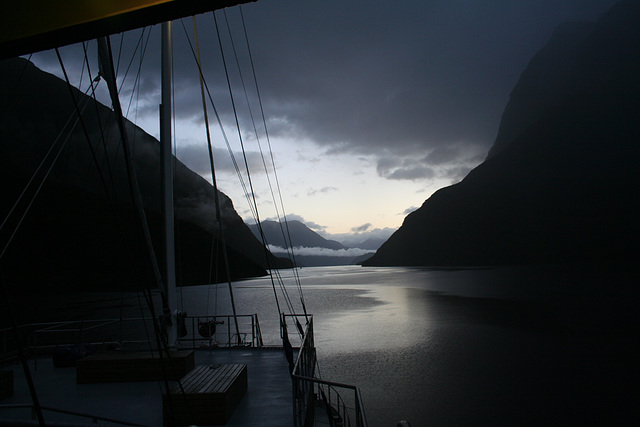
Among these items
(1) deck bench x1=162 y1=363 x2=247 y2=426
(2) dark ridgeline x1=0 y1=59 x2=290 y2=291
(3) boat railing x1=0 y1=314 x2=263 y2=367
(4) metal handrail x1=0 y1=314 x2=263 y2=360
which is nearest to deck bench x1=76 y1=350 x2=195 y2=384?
(3) boat railing x1=0 y1=314 x2=263 y2=367

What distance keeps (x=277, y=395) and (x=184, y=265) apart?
196513 millimetres

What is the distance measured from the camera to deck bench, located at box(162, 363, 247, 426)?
5.62 m

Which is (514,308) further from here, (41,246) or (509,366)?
(41,246)

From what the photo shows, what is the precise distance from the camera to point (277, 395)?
7203 millimetres

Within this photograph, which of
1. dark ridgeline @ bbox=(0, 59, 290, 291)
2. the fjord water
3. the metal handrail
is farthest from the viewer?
dark ridgeline @ bbox=(0, 59, 290, 291)

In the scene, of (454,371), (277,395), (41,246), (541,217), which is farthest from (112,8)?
(541,217)

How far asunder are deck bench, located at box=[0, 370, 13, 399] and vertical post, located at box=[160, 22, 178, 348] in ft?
10.4

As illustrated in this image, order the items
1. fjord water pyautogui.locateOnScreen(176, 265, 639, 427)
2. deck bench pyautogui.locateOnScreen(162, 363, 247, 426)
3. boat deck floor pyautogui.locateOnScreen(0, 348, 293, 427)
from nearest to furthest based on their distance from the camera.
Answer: deck bench pyautogui.locateOnScreen(162, 363, 247, 426) → boat deck floor pyautogui.locateOnScreen(0, 348, 293, 427) → fjord water pyautogui.locateOnScreen(176, 265, 639, 427)

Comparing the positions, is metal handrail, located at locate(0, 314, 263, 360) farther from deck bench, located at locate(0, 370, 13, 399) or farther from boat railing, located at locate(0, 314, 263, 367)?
deck bench, located at locate(0, 370, 13, 399)

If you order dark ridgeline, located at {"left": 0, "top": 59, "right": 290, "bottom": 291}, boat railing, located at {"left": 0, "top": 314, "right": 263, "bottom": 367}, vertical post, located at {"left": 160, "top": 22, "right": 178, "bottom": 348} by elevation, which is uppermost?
dark ridgeline, located at {"left": 0, "top": 59, "right": 290, "bottom": 291}

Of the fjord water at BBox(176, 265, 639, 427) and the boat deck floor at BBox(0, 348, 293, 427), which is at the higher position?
the boat deck floor at BBox(0, 348, 293, 427)

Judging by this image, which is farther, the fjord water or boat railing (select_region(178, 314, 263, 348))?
the fjord water

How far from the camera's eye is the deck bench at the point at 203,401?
221 inches

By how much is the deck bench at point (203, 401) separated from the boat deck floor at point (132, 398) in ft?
0.89
